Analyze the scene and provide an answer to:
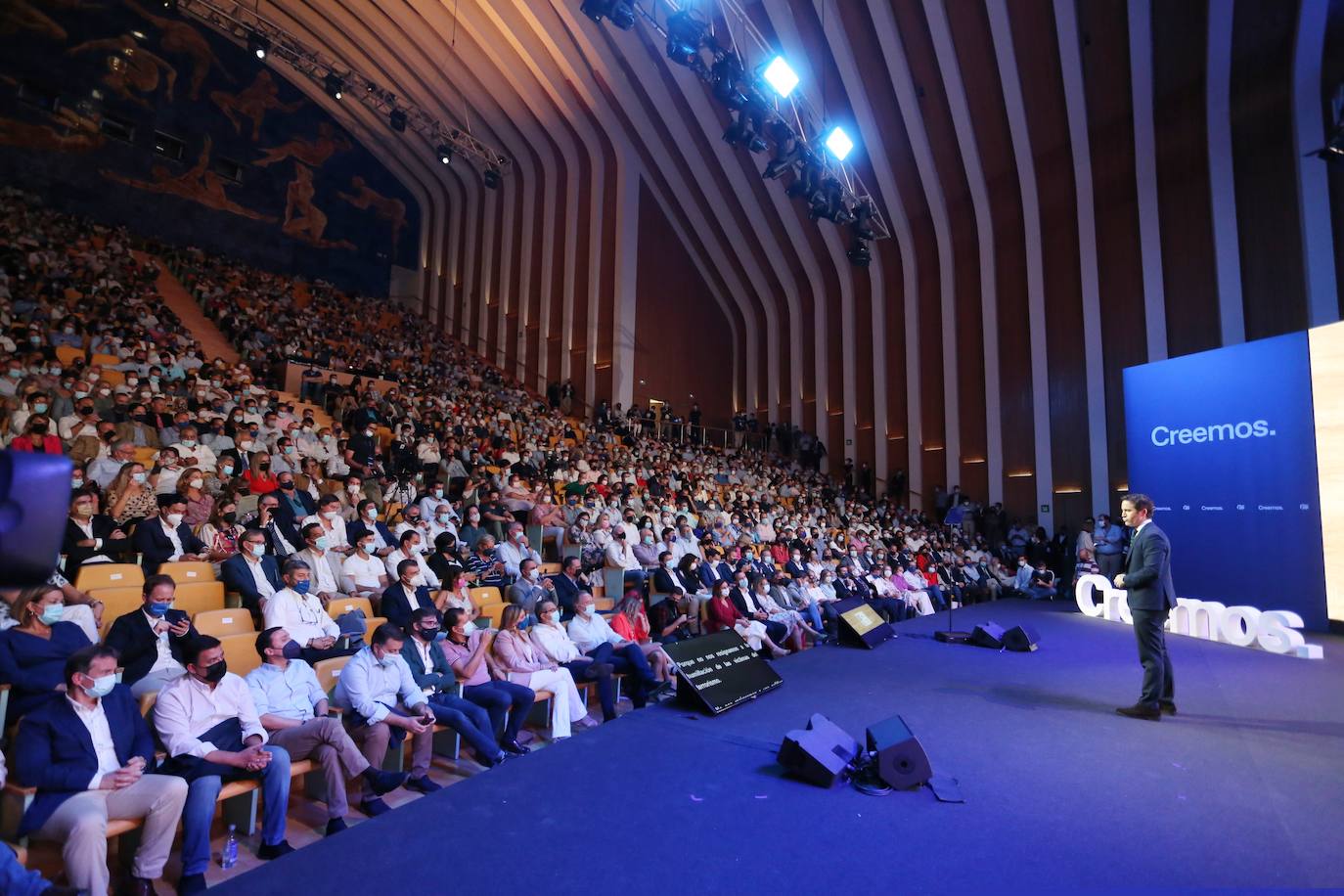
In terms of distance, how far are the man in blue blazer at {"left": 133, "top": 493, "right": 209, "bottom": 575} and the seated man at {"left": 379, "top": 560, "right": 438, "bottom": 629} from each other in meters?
1.50

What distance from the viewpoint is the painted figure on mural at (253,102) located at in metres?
19.3

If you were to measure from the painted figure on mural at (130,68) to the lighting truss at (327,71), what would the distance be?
159cm

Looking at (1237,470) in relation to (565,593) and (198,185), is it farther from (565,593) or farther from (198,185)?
(198,185)

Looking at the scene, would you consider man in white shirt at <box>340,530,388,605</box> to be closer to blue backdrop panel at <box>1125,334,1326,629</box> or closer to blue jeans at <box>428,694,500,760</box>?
blue jeans at <box>428,694,500,760</box>

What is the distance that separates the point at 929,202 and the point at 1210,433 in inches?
415

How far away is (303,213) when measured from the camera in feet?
68.6

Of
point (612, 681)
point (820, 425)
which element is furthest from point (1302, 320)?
point (612, 681)

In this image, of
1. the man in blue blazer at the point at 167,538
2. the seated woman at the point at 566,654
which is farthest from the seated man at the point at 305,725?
the man in blue blazer at the point at 167,538

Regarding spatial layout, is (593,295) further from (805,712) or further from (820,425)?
(805,712)

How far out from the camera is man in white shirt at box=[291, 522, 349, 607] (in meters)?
5.35

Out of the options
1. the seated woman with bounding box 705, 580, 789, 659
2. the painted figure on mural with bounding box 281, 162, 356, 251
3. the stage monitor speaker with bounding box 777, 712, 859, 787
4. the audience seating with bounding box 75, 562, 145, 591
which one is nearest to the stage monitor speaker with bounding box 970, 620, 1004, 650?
the seated woman with bounding box 705, 580, 789, 659

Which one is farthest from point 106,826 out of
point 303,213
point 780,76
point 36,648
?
point 303,213

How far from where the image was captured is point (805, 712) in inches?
197

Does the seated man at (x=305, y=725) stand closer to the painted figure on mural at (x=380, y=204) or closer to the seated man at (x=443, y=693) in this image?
the seated man at (x=443, y=693)
